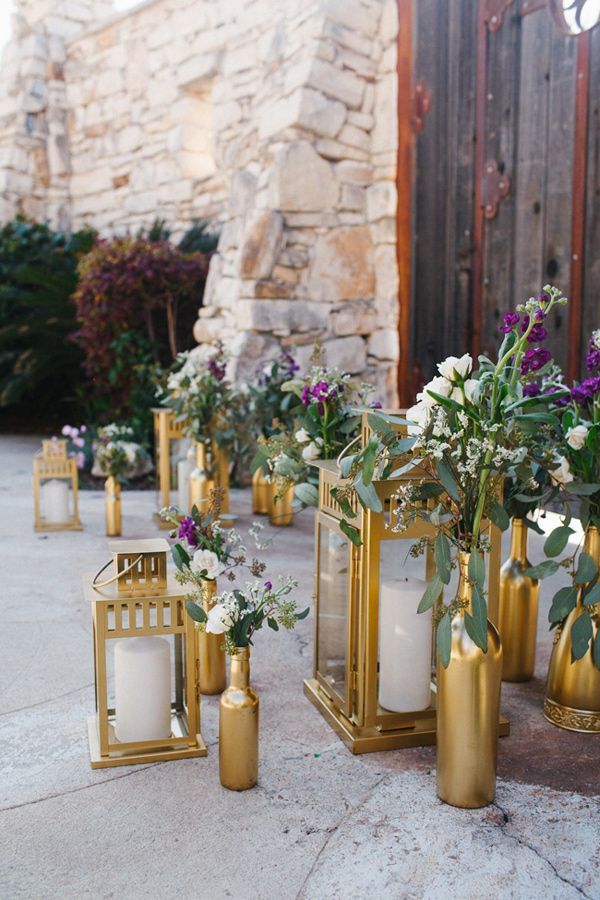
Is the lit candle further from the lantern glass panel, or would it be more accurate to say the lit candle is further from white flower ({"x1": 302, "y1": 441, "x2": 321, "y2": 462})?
the lantern glass panel

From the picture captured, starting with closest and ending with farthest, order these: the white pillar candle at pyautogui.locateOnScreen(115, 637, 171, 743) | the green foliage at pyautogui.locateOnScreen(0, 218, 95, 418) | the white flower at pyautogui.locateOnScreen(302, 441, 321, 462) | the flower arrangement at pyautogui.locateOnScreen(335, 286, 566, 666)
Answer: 1. the flower arrangement at pyautogui.locateOnScreen(335, 286, 566, 666)
2. the white pillar candle at pyautogui.locateOnScreen(115, 637, 171, 743)
3. the white flower at pyautogui.locateOnScreen(302, 441, 321, 462)
4. the green foliage at pyautogui.locateOnScreen(0, 218, 95, 418)

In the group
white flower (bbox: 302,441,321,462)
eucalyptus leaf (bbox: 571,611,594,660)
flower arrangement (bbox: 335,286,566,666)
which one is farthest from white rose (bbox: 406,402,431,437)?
white flower (bbox: 302,441,321,462)

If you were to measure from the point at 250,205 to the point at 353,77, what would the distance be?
0.94 metres

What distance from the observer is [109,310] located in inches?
228

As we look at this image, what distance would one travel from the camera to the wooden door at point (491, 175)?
374 cm

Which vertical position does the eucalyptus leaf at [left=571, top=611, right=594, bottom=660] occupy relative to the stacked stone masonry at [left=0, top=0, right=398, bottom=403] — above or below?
below

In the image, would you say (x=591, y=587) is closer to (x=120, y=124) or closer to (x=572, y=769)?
(x=572, y=769)

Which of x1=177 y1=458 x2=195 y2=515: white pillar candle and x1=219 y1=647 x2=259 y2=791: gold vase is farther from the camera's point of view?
x1=177 y1=458 x2=195 y2=515: white pillar candle

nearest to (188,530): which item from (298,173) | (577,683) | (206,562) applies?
(206,562)

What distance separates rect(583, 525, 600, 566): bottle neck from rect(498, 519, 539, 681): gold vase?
0.24m

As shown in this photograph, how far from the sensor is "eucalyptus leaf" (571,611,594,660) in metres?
1.85

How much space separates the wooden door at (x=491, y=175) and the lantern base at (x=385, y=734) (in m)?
2.33

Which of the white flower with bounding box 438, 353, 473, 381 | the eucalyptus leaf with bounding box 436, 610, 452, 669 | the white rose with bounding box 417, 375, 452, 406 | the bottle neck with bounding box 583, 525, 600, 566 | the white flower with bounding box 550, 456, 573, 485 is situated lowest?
the eucalyptus leaf with bounding box 436, 610, 452, 669

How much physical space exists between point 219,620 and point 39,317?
5.59m
